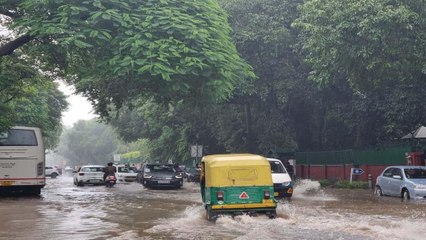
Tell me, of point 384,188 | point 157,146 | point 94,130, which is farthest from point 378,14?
point 94,130

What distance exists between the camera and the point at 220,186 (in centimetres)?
1338

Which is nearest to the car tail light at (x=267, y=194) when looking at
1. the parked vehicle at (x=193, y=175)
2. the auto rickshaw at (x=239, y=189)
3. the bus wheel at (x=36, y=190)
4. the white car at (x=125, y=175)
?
the auto rickshaw at (x=239, y=189)

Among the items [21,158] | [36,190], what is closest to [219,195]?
[21,158]

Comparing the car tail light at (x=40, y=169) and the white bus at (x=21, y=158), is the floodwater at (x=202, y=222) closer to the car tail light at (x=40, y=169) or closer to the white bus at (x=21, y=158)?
the white bus at (x=21, y=158)

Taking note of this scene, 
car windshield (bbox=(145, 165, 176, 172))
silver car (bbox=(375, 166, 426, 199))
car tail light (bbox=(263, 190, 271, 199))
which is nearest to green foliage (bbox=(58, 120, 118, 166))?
car windshield (bbox=(145, 165, 176, 172))

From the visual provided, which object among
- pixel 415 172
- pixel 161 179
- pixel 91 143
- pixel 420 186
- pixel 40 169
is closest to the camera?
pixel 420 186

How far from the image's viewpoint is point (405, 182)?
66.8ft

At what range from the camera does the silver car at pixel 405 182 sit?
64.4 feet

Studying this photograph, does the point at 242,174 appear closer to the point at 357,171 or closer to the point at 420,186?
the point at 420,186

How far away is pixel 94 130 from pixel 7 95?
327 ft

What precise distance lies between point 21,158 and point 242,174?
12.2 metres

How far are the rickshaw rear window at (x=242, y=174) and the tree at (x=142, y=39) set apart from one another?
438 centimetres

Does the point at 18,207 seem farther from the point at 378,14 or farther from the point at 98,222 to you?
the point at 378,14

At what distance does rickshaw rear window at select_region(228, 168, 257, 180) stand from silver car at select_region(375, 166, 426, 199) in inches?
340
